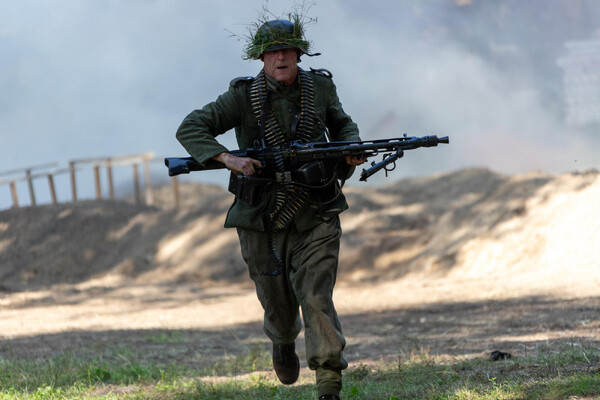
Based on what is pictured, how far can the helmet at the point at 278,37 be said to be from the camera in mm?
5438

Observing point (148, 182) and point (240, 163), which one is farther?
point (148, 182)

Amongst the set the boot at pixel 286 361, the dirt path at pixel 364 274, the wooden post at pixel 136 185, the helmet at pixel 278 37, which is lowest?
the dirt path at pixel 364 274

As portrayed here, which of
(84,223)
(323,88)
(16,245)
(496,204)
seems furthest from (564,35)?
(323,88)

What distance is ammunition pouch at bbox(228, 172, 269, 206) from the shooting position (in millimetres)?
5438

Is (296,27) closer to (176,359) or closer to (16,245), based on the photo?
(176,359)

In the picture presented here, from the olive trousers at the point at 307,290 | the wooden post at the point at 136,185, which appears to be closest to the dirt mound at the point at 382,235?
the wooden post at the point at 136,185

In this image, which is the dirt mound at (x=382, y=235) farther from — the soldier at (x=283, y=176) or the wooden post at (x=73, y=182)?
the soldier at (x=283, y=176)

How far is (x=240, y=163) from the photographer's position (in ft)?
17.5

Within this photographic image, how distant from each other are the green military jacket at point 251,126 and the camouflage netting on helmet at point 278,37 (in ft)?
0.71

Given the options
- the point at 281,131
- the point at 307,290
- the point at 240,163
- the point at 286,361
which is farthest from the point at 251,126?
the point at 286,361

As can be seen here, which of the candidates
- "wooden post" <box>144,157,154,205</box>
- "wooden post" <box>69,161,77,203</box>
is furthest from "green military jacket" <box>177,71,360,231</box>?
"wooden post" <box>69,161,77,203</box>

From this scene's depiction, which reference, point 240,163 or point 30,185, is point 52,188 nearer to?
point 30,185

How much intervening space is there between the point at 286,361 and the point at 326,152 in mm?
1545

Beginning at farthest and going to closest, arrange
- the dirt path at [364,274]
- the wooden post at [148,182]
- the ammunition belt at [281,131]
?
the wooden post at [148,182] < the dirt path at [364,274] < the ammunition belt at [281,131]
